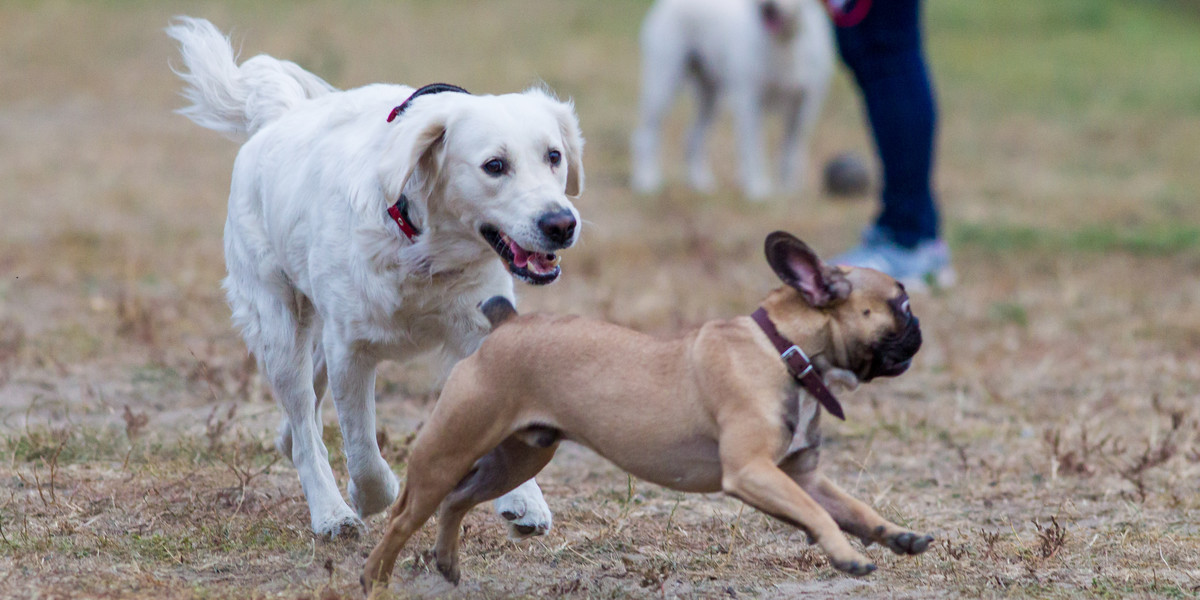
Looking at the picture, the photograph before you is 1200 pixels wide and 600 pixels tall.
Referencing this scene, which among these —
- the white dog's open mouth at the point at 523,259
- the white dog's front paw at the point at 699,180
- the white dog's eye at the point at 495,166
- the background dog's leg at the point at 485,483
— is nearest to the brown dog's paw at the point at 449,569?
the background dog's leg at the point at 485,483

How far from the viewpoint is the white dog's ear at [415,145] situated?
3164 millimetres

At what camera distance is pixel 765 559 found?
3.35 metres

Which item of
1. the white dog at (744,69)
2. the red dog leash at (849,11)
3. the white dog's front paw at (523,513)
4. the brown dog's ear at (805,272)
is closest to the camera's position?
the brown dog's ear at (805,272)

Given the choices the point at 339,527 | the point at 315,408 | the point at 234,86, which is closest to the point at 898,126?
the point at 234,86

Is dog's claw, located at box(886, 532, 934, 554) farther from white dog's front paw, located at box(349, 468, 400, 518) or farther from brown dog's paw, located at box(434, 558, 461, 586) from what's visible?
white dog's front paw, located at box(349, 468, 400, 518)

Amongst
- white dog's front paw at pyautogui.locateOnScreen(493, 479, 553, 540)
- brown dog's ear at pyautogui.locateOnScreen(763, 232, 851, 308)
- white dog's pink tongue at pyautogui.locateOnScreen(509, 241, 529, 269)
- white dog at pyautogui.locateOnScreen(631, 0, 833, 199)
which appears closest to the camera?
brown dog's ear at pyautogui.locateOnScreen(763, 232, 851, 308)

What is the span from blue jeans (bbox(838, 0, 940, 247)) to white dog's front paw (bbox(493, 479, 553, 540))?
3594 mm

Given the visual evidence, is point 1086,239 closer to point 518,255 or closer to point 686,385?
point 518,255

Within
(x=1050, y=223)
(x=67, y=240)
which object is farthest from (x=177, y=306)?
(x=1050, y=223)

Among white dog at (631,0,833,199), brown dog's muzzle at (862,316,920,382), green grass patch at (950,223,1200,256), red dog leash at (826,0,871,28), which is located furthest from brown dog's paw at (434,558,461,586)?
white dog at (631,0,833,199)

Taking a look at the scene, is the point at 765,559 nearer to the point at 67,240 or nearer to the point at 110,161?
the point at 67,240

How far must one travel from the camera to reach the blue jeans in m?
6.16

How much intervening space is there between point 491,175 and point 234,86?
1.39 meters

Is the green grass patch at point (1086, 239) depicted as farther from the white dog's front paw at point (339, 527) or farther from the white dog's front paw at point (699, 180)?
the white dog's front paw at point (339, 527)
